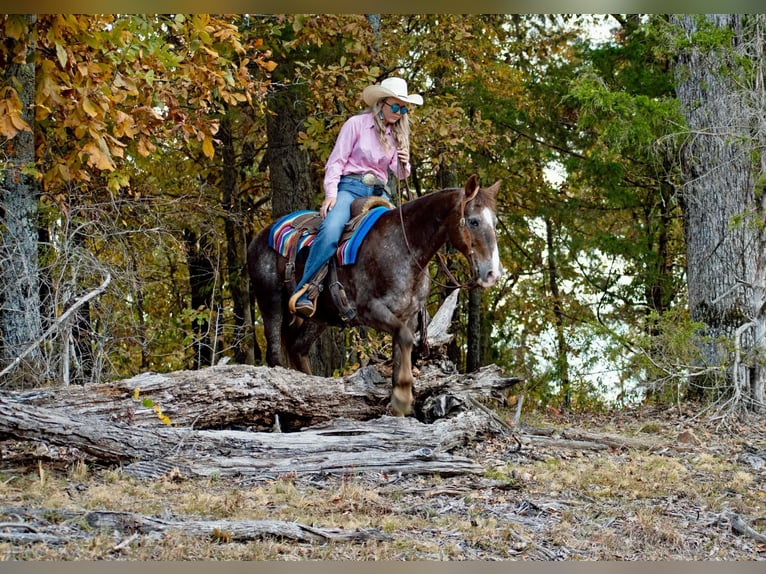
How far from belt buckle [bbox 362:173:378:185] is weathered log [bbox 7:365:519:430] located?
156 cm

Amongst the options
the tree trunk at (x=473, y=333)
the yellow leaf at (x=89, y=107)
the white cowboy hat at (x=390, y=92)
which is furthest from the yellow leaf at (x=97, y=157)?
the tree trunk at (x=473, y=333)

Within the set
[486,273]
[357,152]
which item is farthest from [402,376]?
[357,152]

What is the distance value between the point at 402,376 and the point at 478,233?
1.25 meters

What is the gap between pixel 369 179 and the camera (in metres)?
7.82

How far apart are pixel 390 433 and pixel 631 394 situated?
4.56 meters

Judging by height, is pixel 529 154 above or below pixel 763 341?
above

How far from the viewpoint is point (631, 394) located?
10430 millimetres

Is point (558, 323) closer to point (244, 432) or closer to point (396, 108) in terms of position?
point (396, 108)

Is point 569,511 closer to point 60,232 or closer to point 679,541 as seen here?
point 679,541

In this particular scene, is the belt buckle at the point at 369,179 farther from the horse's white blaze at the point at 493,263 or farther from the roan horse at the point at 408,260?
the horse's white blaze at the point at 493,263

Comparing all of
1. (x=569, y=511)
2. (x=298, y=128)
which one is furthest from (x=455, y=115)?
(x=569, y=511)

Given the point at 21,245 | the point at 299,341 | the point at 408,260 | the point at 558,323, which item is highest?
the point at 21,245

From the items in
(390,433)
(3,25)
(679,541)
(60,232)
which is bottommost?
(679,541)

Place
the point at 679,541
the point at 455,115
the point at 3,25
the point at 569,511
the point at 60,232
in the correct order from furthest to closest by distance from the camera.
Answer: the point at 455,115
the point at 60,232
the point at 3,25
the point at 569,511
the point at 679,541
